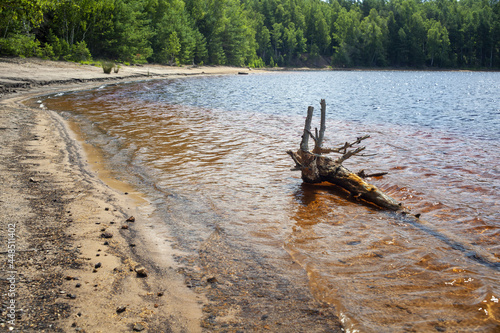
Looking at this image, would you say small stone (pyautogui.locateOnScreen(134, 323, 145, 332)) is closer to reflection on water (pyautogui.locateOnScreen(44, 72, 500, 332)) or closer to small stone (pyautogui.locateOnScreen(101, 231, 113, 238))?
small stone (pyautogui.locateOnScreen(101, 231, 113, 238))

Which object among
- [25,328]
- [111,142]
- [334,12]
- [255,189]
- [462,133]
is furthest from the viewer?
[334,12]

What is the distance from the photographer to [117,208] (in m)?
5.70

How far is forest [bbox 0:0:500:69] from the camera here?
40091 mm

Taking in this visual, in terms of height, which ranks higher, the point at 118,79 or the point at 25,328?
the point at 118,79

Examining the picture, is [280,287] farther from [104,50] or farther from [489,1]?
[489,1]

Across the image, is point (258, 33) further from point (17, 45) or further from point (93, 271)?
point (93, 271)

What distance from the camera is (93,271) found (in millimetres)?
3797

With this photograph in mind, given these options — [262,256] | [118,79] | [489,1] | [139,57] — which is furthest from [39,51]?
[489,1]

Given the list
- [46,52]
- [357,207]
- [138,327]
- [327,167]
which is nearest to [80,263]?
[138,327]

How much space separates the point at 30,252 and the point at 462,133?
16300 mm

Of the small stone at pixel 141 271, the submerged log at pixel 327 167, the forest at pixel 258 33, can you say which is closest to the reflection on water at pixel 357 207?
the submerged log at pixel 327 167

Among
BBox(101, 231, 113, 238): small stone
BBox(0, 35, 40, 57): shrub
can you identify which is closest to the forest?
BBox(0, 35, 40, 57): shrub

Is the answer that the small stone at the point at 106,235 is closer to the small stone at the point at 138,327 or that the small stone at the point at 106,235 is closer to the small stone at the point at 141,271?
the small stone at the point at 141,271

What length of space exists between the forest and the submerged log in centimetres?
1271
